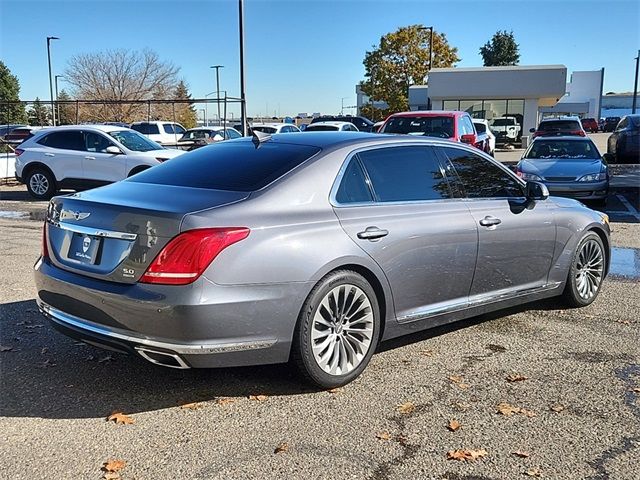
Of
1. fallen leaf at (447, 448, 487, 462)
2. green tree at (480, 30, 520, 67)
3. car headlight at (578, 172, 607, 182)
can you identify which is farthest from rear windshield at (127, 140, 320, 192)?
green tree at (480, 30, 520, 67)

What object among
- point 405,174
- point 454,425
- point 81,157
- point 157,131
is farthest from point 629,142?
point 454,425

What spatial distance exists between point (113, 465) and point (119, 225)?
4.27 feet

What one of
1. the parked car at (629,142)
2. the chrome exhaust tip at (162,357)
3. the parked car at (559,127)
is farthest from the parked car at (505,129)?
the chrome exhaust tip at (162,357)

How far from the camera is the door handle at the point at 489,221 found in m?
4.95

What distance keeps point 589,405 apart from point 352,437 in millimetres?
1508

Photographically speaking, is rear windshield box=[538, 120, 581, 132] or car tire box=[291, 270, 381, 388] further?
rear windshield box=[538, 120, 581, 132]

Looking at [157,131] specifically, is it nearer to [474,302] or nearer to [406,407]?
[474,302]

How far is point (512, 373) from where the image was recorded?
4.39m

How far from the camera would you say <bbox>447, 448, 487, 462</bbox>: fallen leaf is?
3.25m

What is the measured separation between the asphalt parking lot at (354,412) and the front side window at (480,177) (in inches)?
44.8

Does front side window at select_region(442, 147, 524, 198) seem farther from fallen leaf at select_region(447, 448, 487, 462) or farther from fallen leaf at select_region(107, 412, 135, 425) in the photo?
fallen leaf at select_region(107, 412, 135, 425)

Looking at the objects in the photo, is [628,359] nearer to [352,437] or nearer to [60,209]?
[352,437]

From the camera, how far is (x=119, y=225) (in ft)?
12.1

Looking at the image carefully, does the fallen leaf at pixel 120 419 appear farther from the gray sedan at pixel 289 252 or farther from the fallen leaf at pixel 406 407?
the fallen leaf at pixel 406 407
